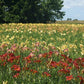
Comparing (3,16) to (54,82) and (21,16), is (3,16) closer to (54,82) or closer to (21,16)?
(21,16)

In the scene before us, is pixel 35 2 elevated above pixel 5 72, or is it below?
above

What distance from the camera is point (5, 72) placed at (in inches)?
168

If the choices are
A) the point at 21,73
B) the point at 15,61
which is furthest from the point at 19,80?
the point at 15,61

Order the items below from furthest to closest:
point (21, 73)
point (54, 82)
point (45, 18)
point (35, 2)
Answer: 1. point (45, 18)
2. point (35, 2)
3. point (21, 73)
4. point (54, 82)

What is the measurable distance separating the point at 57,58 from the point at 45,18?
3237cm

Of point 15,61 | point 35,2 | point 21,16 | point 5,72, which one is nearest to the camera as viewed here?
point 5,72

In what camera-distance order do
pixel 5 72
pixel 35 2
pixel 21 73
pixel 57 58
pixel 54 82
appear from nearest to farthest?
pixel 54 82 → pixel 21 73 → pixel 5 72 → pixel 57 58 → pixel 35 2

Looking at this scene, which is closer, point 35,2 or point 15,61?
point 15,61

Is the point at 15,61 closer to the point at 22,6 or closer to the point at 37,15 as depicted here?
the point at 22,6

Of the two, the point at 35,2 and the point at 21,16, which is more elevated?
the point at 35,2

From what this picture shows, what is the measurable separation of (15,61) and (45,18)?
33360 mm

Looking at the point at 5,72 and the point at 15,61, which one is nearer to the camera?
the point at 5,72

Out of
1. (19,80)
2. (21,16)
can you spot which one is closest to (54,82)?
(19,80)

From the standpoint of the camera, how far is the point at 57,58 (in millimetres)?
5645
